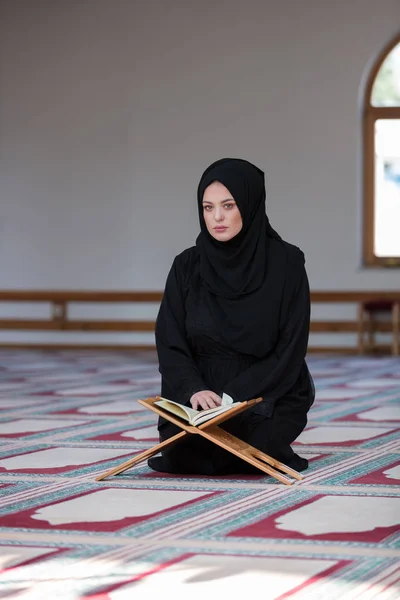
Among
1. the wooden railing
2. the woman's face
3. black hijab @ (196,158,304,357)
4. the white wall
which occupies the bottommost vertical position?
the wooden railing

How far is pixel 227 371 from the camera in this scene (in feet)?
10.0

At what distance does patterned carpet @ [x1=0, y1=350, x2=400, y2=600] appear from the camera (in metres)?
1.83

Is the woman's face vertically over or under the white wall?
under

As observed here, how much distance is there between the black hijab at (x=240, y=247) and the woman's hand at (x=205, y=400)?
0.33m

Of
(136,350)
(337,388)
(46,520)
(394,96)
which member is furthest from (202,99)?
(46,520)

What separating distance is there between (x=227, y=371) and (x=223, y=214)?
48 centimetres

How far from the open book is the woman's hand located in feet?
0.30

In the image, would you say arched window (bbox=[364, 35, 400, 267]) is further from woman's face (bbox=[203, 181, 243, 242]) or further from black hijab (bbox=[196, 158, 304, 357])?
woman's face (bbox=[203, 181, 243, 242])

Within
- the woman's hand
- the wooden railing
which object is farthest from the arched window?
the woman's hand

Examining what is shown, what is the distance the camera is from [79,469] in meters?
3.14

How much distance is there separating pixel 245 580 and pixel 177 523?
501mm

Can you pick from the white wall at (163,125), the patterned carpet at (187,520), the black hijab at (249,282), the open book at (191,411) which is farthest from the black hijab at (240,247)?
the white wall at (163,125)

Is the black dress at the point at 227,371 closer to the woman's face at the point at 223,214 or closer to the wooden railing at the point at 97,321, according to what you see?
the woman's face at the point at 223,214

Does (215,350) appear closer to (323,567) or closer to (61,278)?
(323,567)
